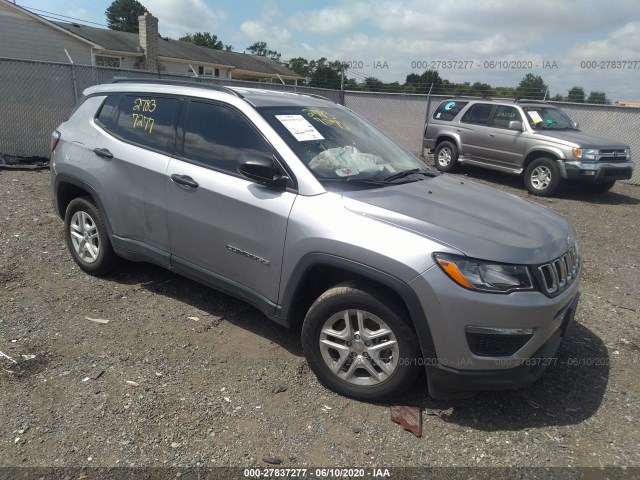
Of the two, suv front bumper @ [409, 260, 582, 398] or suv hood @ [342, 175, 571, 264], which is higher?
suv hood @ [342, 175, 571, 264]

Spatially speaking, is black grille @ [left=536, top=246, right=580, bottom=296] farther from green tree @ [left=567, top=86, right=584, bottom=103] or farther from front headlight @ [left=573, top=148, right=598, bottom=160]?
green tree @ [left=567, top=86, right=584, bottom=103]

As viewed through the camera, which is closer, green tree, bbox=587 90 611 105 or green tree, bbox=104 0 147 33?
green tree, bbox=587 90 611 105

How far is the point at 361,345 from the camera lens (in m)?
2.84

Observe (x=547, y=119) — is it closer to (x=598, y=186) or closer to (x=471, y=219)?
(x=598, y=186)

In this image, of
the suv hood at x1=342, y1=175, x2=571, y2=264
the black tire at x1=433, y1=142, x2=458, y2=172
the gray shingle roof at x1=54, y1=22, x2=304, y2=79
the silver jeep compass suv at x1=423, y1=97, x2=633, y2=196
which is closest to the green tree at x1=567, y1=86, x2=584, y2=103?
the silver jeep compass suv at x1=423, y1=97, x2=633, y2=196

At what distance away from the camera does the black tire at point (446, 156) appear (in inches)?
469

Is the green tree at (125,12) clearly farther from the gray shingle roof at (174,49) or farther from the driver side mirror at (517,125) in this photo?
the driver side mirror at (517,125)

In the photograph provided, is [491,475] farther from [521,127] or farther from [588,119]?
[588,119]

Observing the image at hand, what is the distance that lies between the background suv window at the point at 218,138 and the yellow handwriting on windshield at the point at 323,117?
558 mm

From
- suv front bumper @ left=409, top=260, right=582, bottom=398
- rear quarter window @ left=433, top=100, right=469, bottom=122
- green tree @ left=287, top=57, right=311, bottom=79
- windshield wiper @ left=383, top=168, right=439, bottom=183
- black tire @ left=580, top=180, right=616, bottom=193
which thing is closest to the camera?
suv front bumper @ left=409, top=260, right=582, bottom=398

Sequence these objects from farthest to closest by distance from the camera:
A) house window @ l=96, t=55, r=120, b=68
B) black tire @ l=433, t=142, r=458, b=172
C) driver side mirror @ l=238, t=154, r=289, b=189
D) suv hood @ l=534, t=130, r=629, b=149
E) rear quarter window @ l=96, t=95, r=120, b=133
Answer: house window @ l=96, t=55, r=120, b=68
black tire @ l=433, t=142, r=458, b=172
suv hood @ l=534, t=130, r=629, b=149
rear quarter window @ l=96, t=95, r=120, b=133
driver side mirror @ l=238, t=154, r=289, b=189

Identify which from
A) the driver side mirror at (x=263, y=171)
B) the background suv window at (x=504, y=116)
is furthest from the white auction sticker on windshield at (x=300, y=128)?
the background suv window at (x=504, y=116)

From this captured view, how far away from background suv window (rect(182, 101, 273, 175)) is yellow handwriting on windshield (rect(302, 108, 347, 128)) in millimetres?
558

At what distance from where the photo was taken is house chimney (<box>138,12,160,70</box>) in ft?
100
